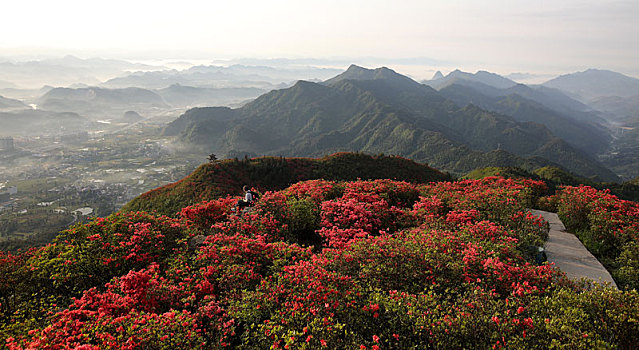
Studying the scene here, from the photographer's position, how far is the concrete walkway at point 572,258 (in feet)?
37.9

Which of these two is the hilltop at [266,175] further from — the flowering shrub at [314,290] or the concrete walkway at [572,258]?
the concrete walkway at [572,258]

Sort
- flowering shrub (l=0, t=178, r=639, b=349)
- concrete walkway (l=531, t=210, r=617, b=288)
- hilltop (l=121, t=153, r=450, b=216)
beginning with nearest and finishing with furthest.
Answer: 1. flowering shrub (l=0, t=178, r=639, b=349)
2. concrete walkway (l=531, t=210, r=617, b=288)
3. hilltop (l=121, t=153, r=450, b=216)

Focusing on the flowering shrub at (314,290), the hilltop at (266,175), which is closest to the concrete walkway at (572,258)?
the flowering shrub at (314,290)

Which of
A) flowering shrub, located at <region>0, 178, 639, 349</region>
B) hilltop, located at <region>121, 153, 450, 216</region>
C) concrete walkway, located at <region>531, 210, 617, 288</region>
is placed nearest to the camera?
flowering shrub, located at <region>0, 178, 639, 349</region>

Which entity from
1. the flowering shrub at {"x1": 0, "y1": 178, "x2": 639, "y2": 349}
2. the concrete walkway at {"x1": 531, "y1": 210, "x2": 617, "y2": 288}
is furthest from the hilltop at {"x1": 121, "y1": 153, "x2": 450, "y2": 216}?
the concrete walkway at {"x1": 531, "y1": 210, "x2": 617, "y2": 288}

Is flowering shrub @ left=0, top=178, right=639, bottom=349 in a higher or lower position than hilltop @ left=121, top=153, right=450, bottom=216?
higher

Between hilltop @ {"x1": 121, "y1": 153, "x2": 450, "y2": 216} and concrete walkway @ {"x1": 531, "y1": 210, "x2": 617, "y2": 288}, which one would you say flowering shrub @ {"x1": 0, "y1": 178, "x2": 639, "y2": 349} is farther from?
hilltop @ {"x1": 121, "y1": 153, "x2": 450, "y2": 216}

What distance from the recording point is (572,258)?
13.0 m

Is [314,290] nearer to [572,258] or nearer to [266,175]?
[572,258]

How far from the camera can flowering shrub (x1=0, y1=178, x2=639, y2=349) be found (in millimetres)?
7402

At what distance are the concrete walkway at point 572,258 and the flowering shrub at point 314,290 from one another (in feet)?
2.87

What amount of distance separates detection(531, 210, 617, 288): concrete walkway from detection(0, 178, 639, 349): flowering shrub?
88 centimetres

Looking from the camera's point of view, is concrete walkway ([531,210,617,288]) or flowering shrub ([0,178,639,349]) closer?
flowering shrub ([0,178,639,349])

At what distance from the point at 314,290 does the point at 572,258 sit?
489 inches
